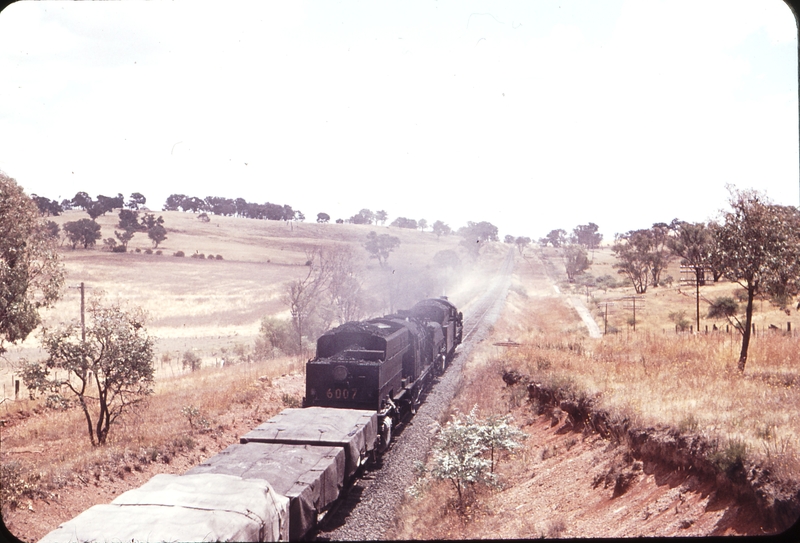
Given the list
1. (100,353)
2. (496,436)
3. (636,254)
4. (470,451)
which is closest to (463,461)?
(470,451)

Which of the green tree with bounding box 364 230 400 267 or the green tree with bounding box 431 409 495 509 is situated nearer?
the green tree with bounding box 431 409 495 509

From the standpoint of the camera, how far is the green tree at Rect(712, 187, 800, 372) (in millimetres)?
16344

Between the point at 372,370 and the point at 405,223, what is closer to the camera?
the point at 372,370

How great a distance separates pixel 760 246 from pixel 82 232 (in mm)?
102729

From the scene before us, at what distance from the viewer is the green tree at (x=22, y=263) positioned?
15836 mm

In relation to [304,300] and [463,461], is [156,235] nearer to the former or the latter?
[304,300]

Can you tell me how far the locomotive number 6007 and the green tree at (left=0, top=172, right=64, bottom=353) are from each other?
32.9 ft

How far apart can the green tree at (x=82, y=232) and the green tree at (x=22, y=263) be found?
284 ft

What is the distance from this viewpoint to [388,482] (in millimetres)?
14422

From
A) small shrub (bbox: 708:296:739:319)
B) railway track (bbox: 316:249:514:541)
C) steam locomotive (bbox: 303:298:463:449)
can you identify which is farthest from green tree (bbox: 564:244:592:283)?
steam locomotive (bbox: 303:298:463:449)

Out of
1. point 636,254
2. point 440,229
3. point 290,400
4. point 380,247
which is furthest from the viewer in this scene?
point 440,229

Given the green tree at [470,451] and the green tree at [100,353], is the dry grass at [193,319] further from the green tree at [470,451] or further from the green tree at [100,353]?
the green tree at [470,451]

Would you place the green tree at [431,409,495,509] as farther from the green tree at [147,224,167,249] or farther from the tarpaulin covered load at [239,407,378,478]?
the green tree at [147,224,167,249]

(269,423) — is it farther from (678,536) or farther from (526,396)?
(526,396)
